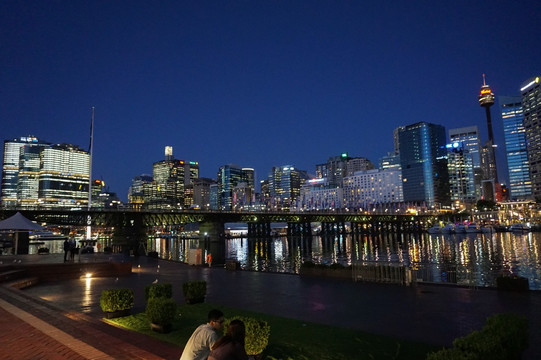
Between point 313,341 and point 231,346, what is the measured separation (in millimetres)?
5389

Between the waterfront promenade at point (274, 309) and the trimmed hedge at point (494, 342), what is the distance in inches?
103

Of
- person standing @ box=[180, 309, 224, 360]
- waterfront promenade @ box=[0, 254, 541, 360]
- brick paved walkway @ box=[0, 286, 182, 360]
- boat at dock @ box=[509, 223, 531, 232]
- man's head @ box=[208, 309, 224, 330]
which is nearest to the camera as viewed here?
person standing @ box=[180, 309, 224, 360]

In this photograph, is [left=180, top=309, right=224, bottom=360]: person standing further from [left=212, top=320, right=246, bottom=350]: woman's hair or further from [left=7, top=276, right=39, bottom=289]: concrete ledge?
[left=7, top=276, right=39, bottom=289]: concrete ledge

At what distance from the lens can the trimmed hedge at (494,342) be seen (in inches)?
257

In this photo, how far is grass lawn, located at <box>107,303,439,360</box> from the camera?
9.93 metres

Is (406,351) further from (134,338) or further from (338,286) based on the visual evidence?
(338,286)

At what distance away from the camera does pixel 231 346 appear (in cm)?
649

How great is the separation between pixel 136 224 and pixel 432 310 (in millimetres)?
86558

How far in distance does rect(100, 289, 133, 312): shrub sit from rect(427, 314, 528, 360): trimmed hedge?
11518mm

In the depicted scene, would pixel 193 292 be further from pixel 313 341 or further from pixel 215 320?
pixel 215 320

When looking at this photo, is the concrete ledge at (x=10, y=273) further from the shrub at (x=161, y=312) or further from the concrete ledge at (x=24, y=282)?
the shrub at (x=161, y=312)

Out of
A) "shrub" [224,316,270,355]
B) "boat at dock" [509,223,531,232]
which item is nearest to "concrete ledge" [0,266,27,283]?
"shrub" [224,316,270,355]

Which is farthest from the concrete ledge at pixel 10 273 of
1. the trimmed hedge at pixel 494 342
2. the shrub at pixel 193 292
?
the trimmed hedge at pixel 494 342

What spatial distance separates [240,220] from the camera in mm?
122312
